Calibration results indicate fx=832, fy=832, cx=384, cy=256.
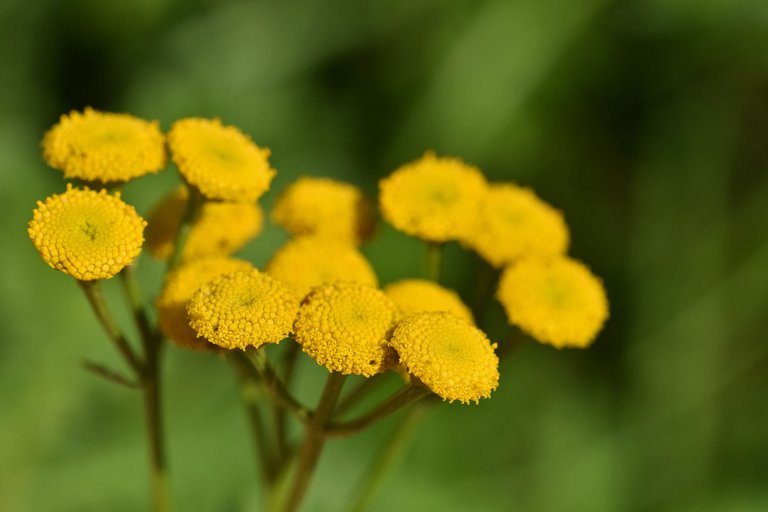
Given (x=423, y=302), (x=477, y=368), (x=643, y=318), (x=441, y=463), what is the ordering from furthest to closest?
1. (x=643, y=318)
2. (x=441, y=463)
3. (x=423, y=302)
4. (x=477, y=368)

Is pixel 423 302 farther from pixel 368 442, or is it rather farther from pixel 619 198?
pixel 619 198

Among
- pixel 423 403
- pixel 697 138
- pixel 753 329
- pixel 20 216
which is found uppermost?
pixel 697 138

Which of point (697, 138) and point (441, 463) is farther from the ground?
point (697, 138)

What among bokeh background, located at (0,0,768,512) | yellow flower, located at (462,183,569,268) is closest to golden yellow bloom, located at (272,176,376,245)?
yellow flower, located at (462,183,569,268)

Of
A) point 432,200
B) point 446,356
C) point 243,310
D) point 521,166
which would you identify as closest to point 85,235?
point 243,310

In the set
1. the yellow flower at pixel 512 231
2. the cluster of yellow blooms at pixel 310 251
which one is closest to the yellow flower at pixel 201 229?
the cluster of yellow blooms at pixel 310 251

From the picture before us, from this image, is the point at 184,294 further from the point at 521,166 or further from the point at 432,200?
the point at 521,166

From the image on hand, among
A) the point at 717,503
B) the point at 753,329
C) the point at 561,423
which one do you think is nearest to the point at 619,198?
the point at 753,329

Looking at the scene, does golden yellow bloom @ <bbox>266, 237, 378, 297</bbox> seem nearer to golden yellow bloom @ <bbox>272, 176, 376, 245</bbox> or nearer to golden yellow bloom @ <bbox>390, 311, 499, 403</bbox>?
golden yellow bloom @ <bbox>272, 176, 376, 245</bbox>
